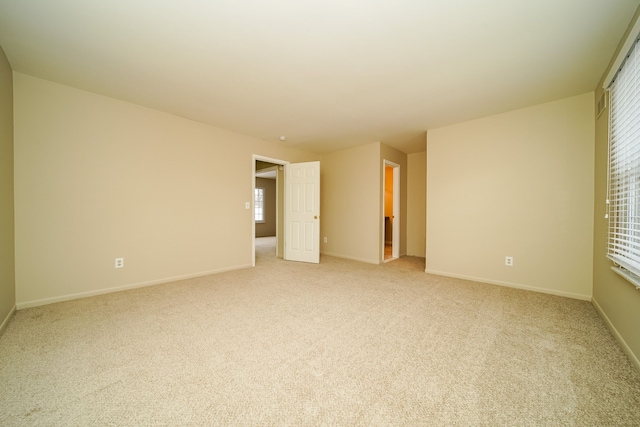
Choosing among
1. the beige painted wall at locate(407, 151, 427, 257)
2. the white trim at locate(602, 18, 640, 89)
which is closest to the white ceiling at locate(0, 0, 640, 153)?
the white trim at locate(602, 18, 640, 89)

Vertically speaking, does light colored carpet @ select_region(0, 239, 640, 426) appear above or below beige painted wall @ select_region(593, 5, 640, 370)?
below

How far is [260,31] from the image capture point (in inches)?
71.6

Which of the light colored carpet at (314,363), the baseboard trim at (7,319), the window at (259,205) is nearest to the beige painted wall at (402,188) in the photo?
the light colored carpet at (314,363)

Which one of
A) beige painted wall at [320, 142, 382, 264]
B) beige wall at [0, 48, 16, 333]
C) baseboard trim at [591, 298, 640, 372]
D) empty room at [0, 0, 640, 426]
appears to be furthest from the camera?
beige painted wall at [320, 142, 382, 264]

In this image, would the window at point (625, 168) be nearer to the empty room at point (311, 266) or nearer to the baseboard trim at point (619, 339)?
the empty room at point (311, 266)

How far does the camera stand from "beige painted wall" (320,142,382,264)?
468 centimetres

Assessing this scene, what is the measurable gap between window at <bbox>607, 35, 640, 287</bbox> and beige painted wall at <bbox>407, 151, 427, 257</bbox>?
10.2 ft

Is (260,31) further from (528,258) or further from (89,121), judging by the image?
(528,258)

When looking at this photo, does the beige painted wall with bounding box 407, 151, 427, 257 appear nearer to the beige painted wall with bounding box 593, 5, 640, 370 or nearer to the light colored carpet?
the light colored carpet

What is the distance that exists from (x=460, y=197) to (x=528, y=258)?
1159 mm

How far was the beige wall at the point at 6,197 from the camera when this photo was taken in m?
2.09

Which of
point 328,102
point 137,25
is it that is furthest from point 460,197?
point 137,25

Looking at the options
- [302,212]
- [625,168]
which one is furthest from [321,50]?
[302,212]

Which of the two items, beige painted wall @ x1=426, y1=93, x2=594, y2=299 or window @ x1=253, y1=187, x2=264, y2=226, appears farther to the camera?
window @ x1=253, y1=187, x2=264, y2=226
